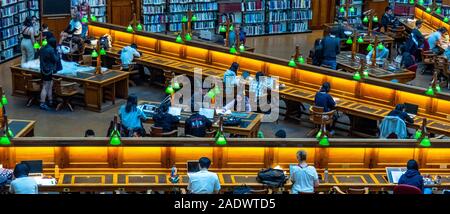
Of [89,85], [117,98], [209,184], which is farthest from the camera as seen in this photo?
[117,98]

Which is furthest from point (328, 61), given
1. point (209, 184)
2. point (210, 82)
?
point (209, 184)

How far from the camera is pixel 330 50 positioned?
1523 centimetres

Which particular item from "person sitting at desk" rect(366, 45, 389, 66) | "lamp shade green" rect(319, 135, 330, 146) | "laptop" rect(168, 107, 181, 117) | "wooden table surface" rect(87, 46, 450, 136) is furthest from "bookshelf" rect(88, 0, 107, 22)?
"lamp shade green" rect(319, 135, 330, 146)

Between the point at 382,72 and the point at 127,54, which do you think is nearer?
the point at 382,72

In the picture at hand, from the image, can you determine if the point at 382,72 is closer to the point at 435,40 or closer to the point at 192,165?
the point at 435,40

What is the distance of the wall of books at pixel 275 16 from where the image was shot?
2141 centimetres

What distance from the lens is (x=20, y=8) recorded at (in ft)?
59.1

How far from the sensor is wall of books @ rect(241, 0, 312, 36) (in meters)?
21.4

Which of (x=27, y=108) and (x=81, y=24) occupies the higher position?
(x=81, y=24)

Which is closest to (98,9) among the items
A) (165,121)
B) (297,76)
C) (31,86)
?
(31,86)

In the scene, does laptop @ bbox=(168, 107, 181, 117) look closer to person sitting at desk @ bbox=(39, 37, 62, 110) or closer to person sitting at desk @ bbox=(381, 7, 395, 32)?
person sitting at desk @ bbox=(39, 37, 62, 110)

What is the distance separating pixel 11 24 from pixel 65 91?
4504 mm
